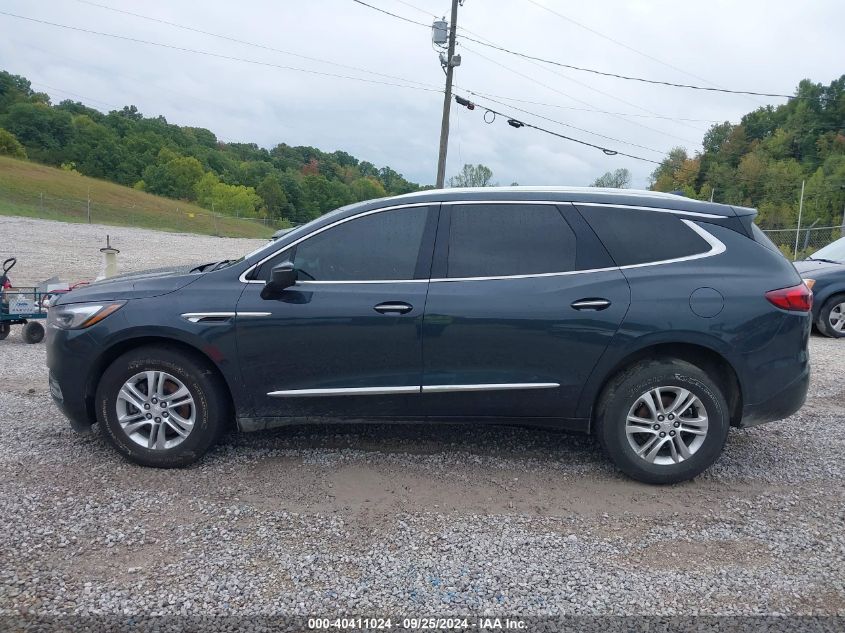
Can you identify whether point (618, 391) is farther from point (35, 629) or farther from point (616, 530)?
point (35, 629)

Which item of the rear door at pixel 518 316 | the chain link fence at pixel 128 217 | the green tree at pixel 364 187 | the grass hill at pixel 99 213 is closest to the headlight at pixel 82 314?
the rear door at pixel 518 316

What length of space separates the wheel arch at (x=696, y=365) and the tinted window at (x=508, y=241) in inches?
27.5

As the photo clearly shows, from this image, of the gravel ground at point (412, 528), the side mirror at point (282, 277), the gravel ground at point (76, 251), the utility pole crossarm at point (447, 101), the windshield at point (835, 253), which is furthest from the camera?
the utility pole crossarm at point (447, 101)

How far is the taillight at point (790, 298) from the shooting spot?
Answer: 416 centimetres

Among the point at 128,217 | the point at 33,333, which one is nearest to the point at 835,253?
the point at 33,333

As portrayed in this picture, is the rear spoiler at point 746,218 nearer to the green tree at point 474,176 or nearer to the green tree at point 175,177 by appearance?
the green tree at point 474,176

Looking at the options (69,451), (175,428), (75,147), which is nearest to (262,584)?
(175,428)

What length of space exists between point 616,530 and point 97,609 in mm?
2559

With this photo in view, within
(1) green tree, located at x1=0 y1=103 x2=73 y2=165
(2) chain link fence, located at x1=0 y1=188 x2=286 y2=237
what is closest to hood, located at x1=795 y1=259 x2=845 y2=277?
(2) chain link fence, located at x1=0 y1=188 x2=286 y2=237

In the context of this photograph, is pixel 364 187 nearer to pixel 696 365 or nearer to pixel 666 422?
pixel 696 365

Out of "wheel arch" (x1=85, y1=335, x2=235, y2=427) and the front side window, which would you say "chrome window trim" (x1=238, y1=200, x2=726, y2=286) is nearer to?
the front side window

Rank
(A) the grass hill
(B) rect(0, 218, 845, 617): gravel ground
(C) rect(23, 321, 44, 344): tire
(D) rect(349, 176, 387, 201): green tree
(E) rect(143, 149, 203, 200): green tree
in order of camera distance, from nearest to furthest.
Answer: (B) rect(0, 218, 845, 617): gravel ground < (C) rect(23, 321, 44, 344): tire < (A) the grass hill < (D) rect(349, 176, 387, 201): green tree < (E) rect(143, 149, 203, 200): green tree

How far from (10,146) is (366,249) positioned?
96307 mm

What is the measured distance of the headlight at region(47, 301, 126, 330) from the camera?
14.2ft
